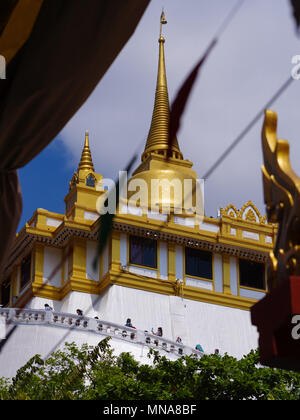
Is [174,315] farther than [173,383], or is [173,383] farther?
[174,315]

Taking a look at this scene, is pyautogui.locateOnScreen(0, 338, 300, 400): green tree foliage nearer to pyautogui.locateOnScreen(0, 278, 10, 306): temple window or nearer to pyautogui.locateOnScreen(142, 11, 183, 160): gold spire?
pyautogui.locateOnScreen(0, 278, 10, 306): temple window

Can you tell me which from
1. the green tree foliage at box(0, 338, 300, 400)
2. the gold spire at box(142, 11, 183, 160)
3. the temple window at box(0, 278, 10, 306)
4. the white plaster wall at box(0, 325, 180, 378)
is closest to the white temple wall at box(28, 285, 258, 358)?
the temple window at box(0, 278, 10, 306)

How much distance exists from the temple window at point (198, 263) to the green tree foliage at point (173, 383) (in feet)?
54.1

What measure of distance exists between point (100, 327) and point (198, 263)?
9.45m

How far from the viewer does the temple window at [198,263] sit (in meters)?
41.7

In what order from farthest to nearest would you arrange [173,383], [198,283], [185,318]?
1. [198,283]
2. [185,318]
3. [173,383]

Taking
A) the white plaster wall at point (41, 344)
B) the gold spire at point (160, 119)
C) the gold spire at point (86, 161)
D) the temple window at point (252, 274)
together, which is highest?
the gold spire at point (160, 119)

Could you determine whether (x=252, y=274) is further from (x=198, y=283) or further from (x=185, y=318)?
(x=185, y=318)

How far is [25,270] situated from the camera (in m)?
42.7

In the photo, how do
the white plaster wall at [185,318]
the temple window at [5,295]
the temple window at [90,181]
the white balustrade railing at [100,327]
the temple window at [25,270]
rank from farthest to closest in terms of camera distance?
the temple window at [5,295], the temple window at [90,181], the temple window at [25,270], the white plaster wall at [185,318], the white balustrade railing at [100,327]

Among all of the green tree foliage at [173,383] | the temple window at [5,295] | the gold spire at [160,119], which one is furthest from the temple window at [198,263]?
the green tree foliage at [173,383]

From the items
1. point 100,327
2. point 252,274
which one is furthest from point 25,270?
point 100,327

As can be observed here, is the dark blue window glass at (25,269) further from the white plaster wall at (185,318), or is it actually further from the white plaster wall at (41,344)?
the white plaster wall at (41,344)
